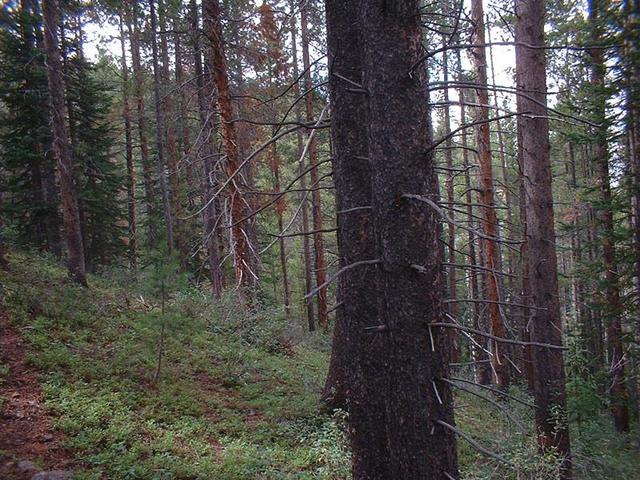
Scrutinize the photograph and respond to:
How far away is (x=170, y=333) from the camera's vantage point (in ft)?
30.1

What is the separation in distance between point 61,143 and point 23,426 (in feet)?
26.9

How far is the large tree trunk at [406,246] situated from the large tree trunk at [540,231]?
16.0ft

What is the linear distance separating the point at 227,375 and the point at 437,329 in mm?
6660

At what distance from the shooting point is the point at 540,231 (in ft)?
22.4

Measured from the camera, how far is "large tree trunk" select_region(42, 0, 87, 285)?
35.6 feet

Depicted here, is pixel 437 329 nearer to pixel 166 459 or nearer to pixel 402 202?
pixel 402 202

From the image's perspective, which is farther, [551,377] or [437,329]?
[551,377]

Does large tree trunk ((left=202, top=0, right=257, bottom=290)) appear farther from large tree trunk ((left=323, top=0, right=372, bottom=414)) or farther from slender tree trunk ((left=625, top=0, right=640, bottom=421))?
slender tree trunk ((left=625, top=0, right=640, bottom=421))

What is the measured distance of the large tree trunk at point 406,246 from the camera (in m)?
2.39

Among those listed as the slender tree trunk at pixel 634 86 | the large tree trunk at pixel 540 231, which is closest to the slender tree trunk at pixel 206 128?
the large tree trunk at pixel 540 231

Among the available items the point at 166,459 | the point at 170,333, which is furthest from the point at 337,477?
the point at 170,333

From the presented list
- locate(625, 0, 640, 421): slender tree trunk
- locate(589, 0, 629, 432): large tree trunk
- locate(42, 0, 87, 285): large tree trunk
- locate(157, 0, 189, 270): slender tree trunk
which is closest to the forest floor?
locate(42, 0, 87, 285): large tree trunk

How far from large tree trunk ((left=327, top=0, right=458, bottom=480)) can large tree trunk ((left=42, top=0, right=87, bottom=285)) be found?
10.8 m

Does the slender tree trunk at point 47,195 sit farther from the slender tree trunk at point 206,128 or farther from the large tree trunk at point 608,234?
the large tree trunk at point 608,234
